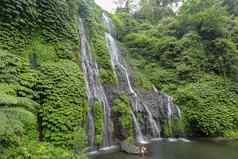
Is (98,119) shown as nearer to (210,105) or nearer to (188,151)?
(188,151)

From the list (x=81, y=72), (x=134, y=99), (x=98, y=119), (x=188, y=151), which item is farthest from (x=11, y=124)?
(x=134, y=99)

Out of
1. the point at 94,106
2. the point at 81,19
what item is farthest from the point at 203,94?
the point at 81,19

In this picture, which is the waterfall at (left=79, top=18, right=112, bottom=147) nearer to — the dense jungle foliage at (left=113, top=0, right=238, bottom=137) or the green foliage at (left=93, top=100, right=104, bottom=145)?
the green foliage at (left=93, top=100, right=104, bottom=145)

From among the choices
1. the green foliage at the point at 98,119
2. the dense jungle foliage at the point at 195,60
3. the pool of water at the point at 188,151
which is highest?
the dense jungle foliage at the point at 195,60

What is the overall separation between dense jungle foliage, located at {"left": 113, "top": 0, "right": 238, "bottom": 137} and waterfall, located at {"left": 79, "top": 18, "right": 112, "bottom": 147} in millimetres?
3828

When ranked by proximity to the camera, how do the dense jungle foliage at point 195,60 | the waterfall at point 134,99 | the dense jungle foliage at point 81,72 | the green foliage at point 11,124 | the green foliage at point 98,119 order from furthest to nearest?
1. the dense jungle foliage at point 195,60
2. the waterfall at point 134,99
3. the green foliage at point 98,119
4. the dense jungle foliage at point 81,72
5. the green foliage at point 11,124

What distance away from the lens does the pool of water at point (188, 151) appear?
818 centimetres

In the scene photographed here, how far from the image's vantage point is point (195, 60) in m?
16.7

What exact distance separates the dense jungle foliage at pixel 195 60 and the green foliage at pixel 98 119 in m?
5.01

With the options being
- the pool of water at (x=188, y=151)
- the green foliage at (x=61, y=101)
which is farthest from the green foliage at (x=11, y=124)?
the pool of water at (x=188, y=151)

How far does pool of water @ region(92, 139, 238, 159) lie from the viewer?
26.8 ft

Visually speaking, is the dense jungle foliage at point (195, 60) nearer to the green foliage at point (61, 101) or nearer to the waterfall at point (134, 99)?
the waterfall at point (134, 99)

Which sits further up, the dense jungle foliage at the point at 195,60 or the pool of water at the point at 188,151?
the dense jungle foliage at the point at 195,60

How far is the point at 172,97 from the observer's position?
14234mm
